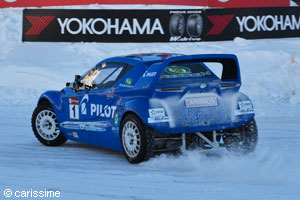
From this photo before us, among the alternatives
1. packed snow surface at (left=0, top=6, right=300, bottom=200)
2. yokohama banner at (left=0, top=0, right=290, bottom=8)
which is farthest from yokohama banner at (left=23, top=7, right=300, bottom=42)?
packed snow surface at (left=0, top=6, right=300, bottom=200)

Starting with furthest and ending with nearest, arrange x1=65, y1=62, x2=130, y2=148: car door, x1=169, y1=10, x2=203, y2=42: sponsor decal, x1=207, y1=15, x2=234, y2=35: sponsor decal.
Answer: x1=207, y1=15, x2=234, y2=35: sponsor decal → x1=169, y1=10, x2=203, y2=42: sponsor decal → x1=65, y1=62, x2=130, y2=148: car door

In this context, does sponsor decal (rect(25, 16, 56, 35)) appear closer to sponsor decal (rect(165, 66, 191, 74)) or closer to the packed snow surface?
the packed snow surface

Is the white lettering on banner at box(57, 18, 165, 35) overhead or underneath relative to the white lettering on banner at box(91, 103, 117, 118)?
overhead

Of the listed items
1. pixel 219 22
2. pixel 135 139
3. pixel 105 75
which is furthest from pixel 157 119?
pixel 219 22

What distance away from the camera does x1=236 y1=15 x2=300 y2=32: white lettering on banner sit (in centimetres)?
1958

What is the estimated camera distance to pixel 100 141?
25.7 feet

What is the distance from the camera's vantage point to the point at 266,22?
19.8 meters

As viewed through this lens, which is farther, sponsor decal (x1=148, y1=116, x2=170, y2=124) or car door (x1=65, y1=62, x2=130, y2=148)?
car door (x1=65, y1=62, x2=130, y2=148)

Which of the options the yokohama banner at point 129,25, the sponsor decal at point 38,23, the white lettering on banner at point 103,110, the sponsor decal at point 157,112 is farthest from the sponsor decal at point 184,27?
the sponsor decal at point 157,112

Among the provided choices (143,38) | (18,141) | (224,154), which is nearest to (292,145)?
(224,154)

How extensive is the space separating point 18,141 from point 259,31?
12.4 m

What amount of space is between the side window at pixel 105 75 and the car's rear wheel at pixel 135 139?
762 mm

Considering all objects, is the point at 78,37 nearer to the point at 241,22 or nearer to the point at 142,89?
the point at 241,22

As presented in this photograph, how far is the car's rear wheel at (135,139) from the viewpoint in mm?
6883
